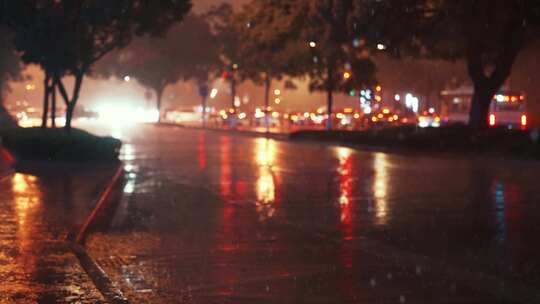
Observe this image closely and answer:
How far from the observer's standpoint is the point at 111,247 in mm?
13688

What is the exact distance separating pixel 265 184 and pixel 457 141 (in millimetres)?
16787

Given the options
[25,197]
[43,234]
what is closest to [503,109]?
[25,197]

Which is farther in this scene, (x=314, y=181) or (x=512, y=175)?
(x=512, y=175)

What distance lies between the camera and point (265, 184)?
79.2ft

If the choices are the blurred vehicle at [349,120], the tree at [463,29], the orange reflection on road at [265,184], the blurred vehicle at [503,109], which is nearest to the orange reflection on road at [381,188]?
the orange reflection on road at [265,184]

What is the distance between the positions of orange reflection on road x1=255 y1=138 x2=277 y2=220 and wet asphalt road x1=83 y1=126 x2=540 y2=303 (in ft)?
0.19

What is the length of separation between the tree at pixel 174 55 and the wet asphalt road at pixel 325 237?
60656 mm

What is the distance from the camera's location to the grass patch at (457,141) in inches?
1406

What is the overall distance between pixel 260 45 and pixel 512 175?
27.3m

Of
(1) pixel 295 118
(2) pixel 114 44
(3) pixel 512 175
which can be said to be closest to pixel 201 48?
(1) pixel 295 118

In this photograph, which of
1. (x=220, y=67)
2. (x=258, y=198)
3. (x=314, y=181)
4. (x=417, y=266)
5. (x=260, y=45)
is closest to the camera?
(x=417, y=266)

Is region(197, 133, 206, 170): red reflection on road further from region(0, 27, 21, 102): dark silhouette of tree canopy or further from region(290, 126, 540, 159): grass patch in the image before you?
region(0, 27, 21, 102): dark silhouette of tree canopy

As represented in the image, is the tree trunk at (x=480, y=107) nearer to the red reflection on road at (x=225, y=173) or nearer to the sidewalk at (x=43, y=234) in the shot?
the red reflection on road at (x=225, y=173)

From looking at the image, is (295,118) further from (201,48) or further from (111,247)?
(111,247)
